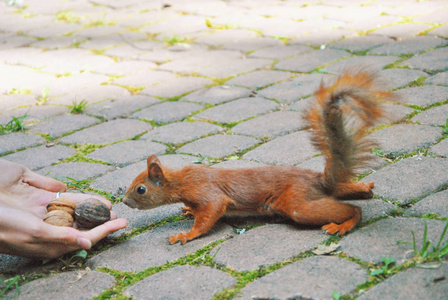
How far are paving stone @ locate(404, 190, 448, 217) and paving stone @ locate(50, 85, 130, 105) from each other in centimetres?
326

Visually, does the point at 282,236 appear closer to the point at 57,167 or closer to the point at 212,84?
the point at 57,167

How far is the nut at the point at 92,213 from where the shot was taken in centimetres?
281

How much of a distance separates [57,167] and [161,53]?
3036 mm


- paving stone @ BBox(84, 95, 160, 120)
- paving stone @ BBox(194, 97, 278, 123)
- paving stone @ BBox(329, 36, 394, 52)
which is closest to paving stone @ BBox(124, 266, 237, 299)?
paving stone @ BBox(194, 97, 278, 123)

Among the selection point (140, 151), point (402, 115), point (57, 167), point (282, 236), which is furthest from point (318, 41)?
point (282, 236)

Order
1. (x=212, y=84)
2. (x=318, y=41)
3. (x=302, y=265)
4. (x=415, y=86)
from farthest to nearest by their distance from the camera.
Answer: (x=318, y=41), (x=212, y=84), (x=415, y=86), (x=302, y=265)

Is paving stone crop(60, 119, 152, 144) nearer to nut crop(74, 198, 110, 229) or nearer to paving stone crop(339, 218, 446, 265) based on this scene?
nut crop(74, 198, 110, 229)

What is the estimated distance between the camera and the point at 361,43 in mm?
→ 5980

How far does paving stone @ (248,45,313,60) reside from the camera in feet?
19.7

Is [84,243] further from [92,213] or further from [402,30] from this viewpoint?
[402,30]

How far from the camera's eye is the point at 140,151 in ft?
13.1

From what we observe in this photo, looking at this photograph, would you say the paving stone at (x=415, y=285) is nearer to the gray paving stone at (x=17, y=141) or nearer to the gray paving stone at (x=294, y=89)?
the gray paving stone at (x=294, y=89)

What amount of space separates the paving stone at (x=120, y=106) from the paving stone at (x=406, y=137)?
218cm

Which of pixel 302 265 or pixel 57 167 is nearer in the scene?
pixel 302 265
